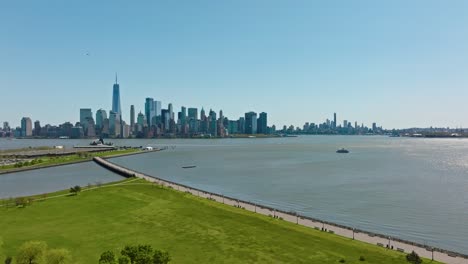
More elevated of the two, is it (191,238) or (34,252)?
(34,252)

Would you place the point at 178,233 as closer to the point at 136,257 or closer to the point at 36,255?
the point at 36,255

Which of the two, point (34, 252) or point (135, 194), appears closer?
point (34, 252)

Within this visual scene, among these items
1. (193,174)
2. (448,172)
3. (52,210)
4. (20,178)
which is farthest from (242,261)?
(448,172)

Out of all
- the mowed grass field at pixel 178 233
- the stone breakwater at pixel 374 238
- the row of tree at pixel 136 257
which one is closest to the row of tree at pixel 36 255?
the row of tree at pixel 136 257

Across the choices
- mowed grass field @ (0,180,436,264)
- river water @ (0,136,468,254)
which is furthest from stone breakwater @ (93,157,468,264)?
river water @ (0,136,468,254)

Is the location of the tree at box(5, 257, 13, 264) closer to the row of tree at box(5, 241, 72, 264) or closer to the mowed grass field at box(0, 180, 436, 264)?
the mowed grass field at box(0, 180, 436, 264)

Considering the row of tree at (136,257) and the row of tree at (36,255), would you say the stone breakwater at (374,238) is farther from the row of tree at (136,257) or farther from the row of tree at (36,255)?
the row of tree at (36,255)

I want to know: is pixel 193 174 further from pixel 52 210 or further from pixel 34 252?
pixel 34 252

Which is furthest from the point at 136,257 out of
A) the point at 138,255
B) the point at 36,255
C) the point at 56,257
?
the point at 36,255
